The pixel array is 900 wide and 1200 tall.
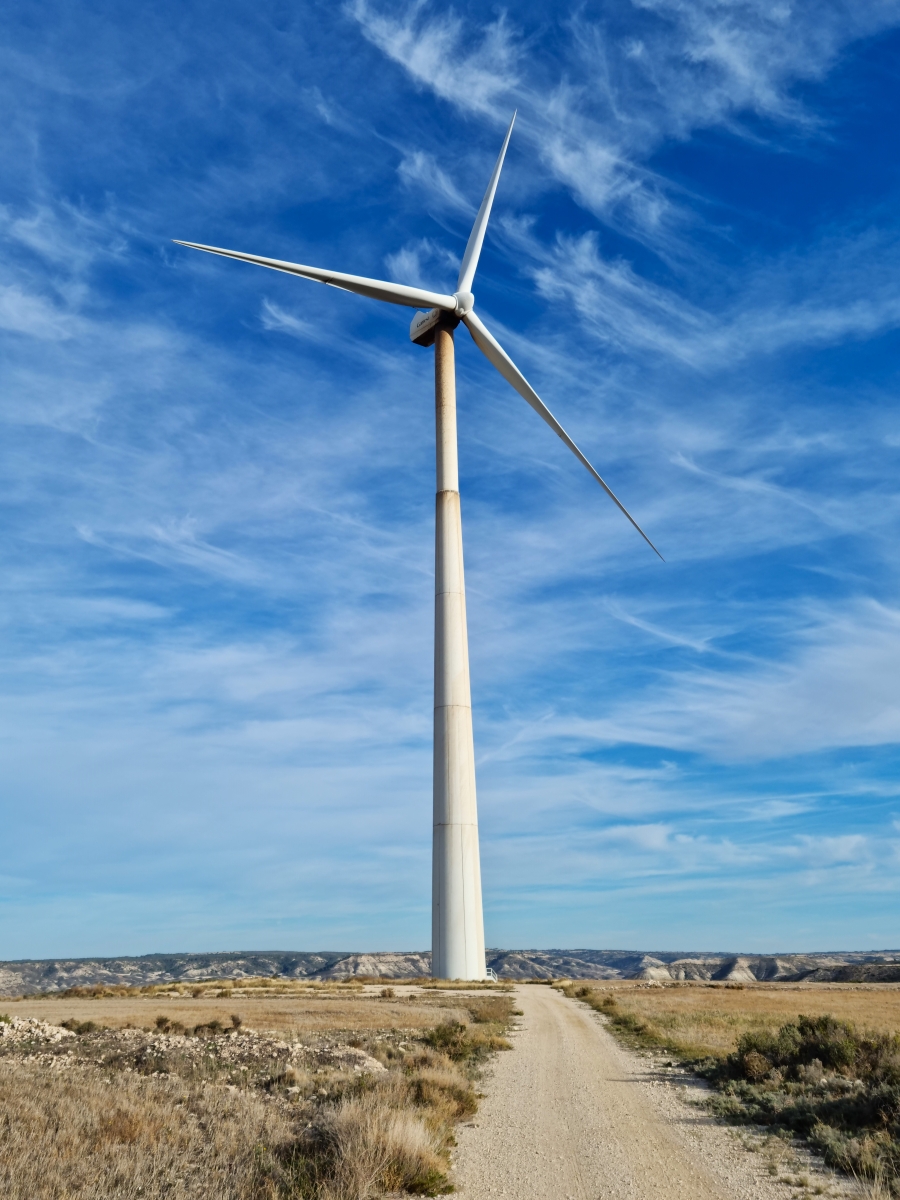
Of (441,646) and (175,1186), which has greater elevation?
(441,646)

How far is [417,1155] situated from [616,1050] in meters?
16.8

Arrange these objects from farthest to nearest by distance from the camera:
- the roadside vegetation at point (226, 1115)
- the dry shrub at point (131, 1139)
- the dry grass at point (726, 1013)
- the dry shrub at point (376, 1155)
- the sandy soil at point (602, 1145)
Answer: the dry grass at point (726, 1013) < the sandy soil at point (602, 1145) < the dry shrub at point (376, 1155) < the roadside vegetation at point (226, 1115) < the dry shrub at point (131, 1139)

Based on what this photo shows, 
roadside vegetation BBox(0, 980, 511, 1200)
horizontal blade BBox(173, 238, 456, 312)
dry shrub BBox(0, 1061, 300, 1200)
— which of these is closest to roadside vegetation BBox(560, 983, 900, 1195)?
roadside vegetation BBox(0, 980, 511, 1200)

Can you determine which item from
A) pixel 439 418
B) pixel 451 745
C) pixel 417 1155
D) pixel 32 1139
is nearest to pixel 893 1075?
pixel 417 1155

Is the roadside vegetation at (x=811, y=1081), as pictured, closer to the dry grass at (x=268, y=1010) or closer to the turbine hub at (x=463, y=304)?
the dry grass at (x=268, y=1010)

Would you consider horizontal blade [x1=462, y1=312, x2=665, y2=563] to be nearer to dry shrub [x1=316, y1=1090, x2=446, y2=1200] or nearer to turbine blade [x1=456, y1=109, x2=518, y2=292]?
turbine blade [x1=456, y1=109, x2=518, y2=292]

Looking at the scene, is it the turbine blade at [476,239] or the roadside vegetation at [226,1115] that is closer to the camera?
the roadside vegetation at [226,1115]

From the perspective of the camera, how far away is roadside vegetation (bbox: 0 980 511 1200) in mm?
10844

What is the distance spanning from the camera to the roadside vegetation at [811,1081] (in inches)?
524

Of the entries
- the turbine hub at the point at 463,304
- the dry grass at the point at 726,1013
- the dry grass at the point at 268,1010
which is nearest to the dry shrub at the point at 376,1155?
the dry grass at the point at 726,1013

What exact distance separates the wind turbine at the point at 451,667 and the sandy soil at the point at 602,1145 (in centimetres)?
2996

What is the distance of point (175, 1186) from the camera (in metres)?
10.5

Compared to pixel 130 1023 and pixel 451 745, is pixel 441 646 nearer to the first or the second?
pixel 451 745

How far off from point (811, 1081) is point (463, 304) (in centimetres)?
5496
